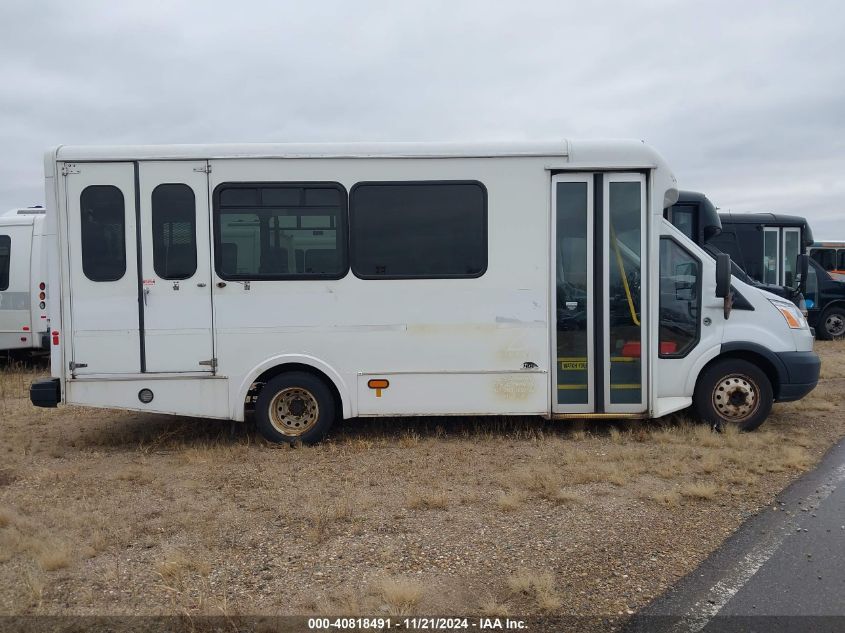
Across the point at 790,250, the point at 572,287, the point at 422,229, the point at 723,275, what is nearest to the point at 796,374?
the point at 723,275

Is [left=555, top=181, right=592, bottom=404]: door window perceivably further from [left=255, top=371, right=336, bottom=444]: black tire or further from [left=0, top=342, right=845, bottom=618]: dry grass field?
[left=255, top=371, right=336, bottom=444]: black tire

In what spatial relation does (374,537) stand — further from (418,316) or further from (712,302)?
(712,302)

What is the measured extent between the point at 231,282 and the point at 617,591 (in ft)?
14.2

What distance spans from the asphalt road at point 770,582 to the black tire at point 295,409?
3.72 metres

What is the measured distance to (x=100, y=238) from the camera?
6.35 meters

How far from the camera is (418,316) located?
6.51 meters

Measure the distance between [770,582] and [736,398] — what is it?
11.1ft

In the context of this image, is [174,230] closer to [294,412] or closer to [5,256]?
[294,412]

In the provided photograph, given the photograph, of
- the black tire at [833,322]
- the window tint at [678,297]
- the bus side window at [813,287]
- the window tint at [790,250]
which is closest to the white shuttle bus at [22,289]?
the window tint at [678,297]

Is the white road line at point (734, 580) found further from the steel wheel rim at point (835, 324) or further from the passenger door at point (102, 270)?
the steel wheel rim at point (835, 324)

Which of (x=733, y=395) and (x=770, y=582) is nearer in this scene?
(x=770, y=582)

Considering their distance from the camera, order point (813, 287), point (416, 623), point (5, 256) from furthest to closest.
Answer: point (813, 287), point (5, 256), point (416, 623)

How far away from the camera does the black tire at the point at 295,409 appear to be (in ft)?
21.5

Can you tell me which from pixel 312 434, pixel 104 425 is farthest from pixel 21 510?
pixel 104 425
